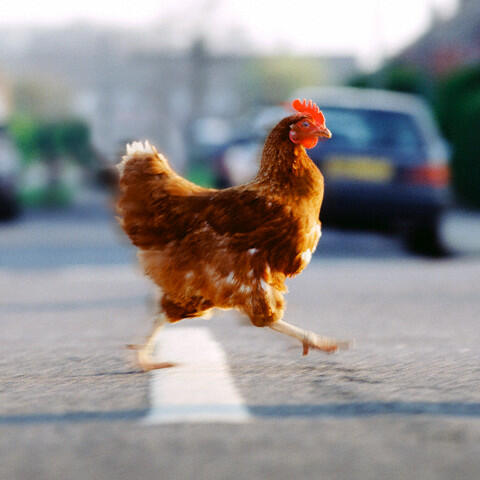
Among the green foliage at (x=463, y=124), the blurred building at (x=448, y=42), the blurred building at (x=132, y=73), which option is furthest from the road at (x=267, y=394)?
the blurred building at (x=132, y=73)

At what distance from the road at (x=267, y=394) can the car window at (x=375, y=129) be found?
399cm

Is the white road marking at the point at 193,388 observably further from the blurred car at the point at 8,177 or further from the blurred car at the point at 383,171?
the blurred car at the point at 8,177

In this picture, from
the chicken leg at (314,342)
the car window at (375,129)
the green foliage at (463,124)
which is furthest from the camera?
the green foliage at (463,124)

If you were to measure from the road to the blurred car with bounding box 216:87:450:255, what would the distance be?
11.6 feet

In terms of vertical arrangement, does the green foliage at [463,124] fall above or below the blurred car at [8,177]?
above

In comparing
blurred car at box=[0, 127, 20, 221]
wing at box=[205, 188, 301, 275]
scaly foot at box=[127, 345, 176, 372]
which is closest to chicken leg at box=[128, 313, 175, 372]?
scaly foot at box=[127, 345, 176, 372]

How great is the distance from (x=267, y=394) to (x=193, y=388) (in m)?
0.31

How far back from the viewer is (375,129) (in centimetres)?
1309

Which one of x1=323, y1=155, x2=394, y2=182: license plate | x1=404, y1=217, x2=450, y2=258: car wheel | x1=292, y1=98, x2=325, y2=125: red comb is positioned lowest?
x1=404, y1=217, x2=450, y2=258: car wheel

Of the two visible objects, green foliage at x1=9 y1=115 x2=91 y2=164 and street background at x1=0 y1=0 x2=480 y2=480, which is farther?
green foliage at x1=9 y1=115 x2=91 y2=164

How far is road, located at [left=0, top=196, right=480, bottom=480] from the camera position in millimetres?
3156

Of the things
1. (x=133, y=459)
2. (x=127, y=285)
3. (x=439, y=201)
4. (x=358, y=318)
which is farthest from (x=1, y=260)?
(x=133, y=459)

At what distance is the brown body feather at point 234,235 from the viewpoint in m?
4.74

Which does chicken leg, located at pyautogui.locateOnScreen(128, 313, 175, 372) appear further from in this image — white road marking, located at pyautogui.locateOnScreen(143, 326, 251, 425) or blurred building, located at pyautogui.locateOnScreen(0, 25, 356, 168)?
blurred building, located at pyautogui.locateOnScreen(0, 25, 356, 168)
